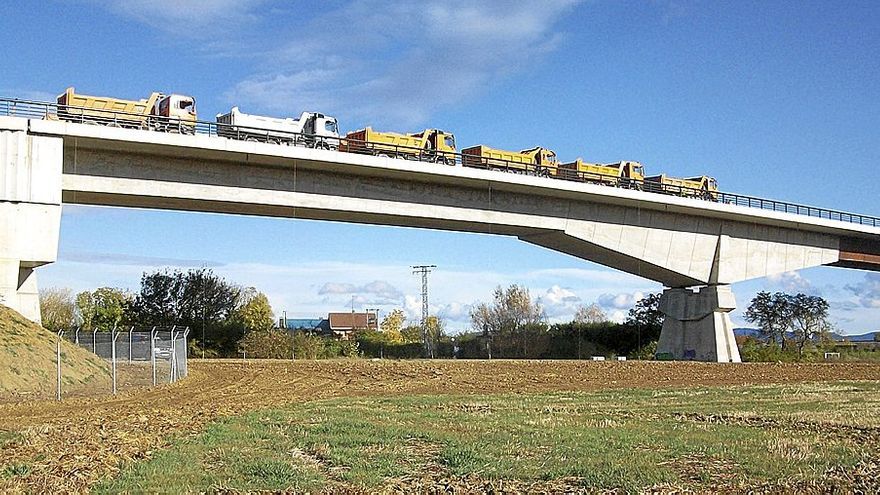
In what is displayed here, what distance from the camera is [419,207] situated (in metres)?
49.2

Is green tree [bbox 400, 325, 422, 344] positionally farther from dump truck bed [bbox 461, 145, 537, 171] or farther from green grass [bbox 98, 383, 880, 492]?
green grass [bbox 98, 383, 880, 492]

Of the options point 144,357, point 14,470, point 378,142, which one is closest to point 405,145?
point 378,142

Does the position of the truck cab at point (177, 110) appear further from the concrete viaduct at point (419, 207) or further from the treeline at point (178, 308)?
the treeline at point (178, 308)

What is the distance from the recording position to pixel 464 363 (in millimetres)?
49656

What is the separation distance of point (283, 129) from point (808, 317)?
60422 mm

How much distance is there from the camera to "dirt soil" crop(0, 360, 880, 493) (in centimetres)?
1310

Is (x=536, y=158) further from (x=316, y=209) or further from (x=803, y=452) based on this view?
(x=803, y=452)

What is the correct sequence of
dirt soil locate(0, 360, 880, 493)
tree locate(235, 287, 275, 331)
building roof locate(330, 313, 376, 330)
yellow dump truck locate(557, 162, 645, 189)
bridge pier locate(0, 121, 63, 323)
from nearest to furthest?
dirt soil locate(0, 360, 880, 493)
bridge pier locate(0, 121, 63, 323)
yellow dump truck locate(557, 162, 645, 189)
tree locate(235, 287, 275, 331)
building roof locate(330, 313, 376, 330)

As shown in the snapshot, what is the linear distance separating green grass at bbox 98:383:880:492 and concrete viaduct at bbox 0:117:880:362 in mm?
20443

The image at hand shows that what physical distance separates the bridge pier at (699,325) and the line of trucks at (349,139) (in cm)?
681

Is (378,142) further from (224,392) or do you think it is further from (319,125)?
(224,392)

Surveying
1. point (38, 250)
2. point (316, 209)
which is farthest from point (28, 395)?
point (316, 209)

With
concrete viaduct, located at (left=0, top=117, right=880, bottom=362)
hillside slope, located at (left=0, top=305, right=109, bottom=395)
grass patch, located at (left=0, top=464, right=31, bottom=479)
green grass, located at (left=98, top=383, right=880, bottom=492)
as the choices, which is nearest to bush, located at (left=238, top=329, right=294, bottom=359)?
concrete viaduct, located at (left=0, top=117, right=880, bottom=362)

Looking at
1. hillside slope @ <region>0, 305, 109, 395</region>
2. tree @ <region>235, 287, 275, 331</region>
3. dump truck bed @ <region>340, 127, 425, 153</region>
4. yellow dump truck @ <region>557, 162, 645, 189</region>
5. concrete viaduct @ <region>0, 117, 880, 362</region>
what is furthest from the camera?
tree @ <region>235, 287, 275, 331</region>
